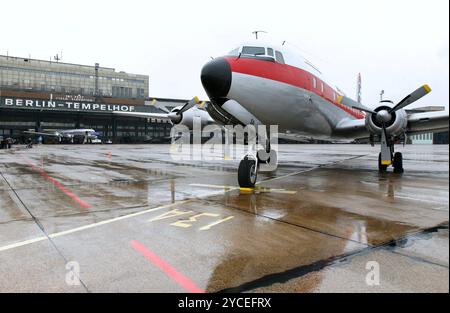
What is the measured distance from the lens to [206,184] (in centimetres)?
1156

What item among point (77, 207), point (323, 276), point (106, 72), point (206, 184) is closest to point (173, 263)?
point (323, 276)

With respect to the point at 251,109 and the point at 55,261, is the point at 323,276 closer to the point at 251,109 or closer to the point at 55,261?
the point at 55,261

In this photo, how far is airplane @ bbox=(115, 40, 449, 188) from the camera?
30.4 ft

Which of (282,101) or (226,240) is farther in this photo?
(282,101)

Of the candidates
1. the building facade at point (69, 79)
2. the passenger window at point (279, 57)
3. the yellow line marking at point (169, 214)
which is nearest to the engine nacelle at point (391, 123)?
the passenger window at point (279, 57)

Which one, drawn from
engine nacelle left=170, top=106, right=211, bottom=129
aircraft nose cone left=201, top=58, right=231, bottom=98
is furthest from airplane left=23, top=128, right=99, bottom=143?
aircraft nose cone left=201, top=58, right=231, bottom=98

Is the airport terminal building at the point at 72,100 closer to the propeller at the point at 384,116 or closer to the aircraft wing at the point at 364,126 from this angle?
the aircraft wing at the point at 364,126

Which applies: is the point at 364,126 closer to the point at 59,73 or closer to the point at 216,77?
the point at 216,77

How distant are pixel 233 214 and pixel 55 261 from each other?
3.56m

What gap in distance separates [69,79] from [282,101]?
9285cm

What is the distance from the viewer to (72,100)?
270 feet

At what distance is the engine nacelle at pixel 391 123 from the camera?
44.5 feet

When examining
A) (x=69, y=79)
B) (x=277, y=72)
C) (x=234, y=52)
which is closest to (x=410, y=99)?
(x=277, y=72)

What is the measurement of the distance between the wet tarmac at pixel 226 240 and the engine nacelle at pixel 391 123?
4.47m
